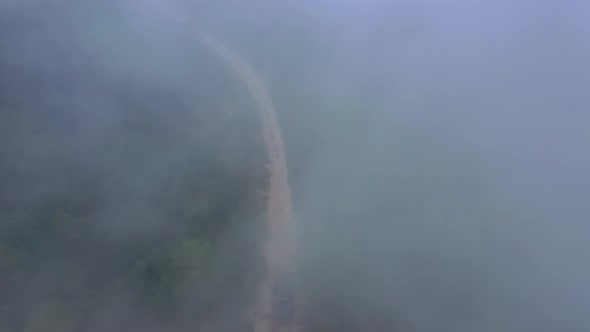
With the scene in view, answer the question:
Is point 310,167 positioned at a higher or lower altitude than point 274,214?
higher

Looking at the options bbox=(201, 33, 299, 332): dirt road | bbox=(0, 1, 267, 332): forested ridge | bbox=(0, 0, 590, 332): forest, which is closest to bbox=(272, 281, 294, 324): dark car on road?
bbox=(201, 33, 299, 332): dirt road

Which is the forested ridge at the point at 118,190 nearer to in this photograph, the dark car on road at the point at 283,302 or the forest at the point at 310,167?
the forest at the point at 310,167

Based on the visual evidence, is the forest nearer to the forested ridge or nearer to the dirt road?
the forested ridge

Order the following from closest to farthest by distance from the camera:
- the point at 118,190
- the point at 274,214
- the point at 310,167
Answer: the point at 118,190, the point at 274,214, the point at 310,167

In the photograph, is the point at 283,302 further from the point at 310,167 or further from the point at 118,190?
the point at 118,190

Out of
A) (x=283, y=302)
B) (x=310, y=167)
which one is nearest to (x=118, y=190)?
(x=283, y=302)

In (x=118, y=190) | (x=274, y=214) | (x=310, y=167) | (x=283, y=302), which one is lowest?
(x=283, y=302)

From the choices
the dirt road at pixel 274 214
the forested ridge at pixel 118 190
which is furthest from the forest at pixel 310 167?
the dirt road at pixel 274 214
